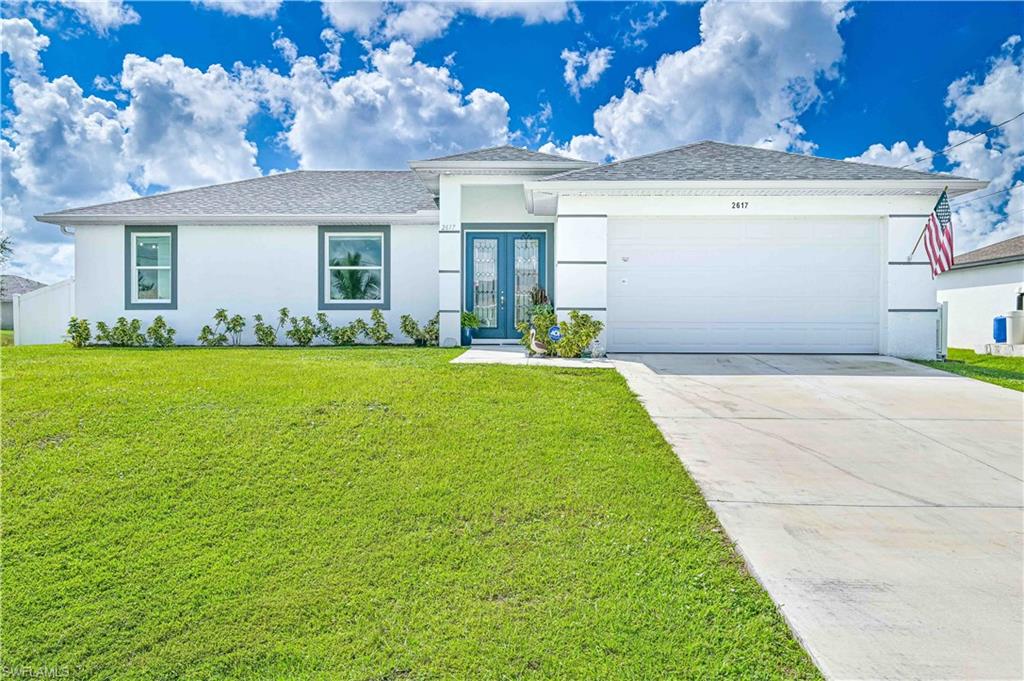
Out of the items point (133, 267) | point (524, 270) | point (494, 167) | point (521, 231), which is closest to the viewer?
point (494, 167)

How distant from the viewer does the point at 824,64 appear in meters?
15.5

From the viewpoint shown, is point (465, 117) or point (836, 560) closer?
point (836, 560)

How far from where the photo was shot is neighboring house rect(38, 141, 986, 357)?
10.0 metres

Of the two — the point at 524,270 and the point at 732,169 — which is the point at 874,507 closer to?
the point at 732,169

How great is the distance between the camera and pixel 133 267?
527 inches

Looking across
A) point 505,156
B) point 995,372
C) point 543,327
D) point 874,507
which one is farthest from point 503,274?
point 874,507

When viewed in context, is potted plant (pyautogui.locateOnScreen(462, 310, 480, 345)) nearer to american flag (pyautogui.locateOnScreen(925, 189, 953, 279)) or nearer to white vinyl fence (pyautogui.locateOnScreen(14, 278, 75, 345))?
american flag (pyautogui.locateOnScreen(925, 189, 953, 279))

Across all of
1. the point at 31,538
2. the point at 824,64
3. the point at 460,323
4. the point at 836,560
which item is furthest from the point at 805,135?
the point at 31,538

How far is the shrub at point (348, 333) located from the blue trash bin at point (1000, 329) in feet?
53.6

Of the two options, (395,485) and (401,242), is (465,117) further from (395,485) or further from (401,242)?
(395,485)

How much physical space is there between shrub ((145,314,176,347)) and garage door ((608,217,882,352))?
10.2 metres

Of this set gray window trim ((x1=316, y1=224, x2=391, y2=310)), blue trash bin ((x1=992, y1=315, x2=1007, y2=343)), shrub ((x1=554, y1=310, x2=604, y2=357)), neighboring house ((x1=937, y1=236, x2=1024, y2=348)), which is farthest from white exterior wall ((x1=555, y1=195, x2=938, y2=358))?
neighboring house ((x1=937, y1=236, x2=1024, y2=348))

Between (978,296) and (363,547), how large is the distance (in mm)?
20588

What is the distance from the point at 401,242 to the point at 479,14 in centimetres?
548
